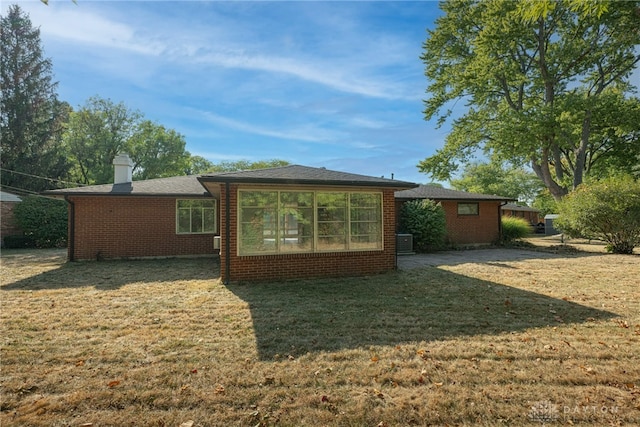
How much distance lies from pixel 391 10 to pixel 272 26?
10.7 feet

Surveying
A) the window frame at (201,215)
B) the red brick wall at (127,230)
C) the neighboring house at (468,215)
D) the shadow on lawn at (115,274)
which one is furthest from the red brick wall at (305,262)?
the neighboring house at (468,215)

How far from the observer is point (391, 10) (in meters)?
8.55

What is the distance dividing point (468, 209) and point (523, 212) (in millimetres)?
24168

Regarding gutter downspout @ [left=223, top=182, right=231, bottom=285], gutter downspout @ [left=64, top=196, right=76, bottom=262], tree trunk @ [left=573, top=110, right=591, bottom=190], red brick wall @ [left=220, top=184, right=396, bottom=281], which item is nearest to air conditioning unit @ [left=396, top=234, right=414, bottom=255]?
red brick wall @ [left=220, top=184, right=396, bottom=281]

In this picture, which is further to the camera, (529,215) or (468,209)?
(529,215)

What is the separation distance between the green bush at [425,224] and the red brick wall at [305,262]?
5543mm

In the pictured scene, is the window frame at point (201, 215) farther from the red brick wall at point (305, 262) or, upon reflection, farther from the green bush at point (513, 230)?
the green bush at point (513, 230)

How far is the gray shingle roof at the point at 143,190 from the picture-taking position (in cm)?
1082

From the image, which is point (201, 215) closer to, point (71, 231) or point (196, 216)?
point (196, 216)

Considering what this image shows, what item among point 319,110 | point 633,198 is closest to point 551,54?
point 633,198

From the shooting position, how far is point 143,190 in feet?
38.8

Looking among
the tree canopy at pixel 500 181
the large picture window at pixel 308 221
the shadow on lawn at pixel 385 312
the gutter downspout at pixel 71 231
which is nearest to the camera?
the shadow on lawn at pixel 385 312

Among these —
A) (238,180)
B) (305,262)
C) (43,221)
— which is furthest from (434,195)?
(43,221)

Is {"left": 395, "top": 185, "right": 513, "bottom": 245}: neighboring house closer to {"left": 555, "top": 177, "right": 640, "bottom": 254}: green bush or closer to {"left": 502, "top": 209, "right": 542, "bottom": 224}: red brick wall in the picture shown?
{"left": 555, "top": 177, "right": 640, "bottom": 254}: green bush
